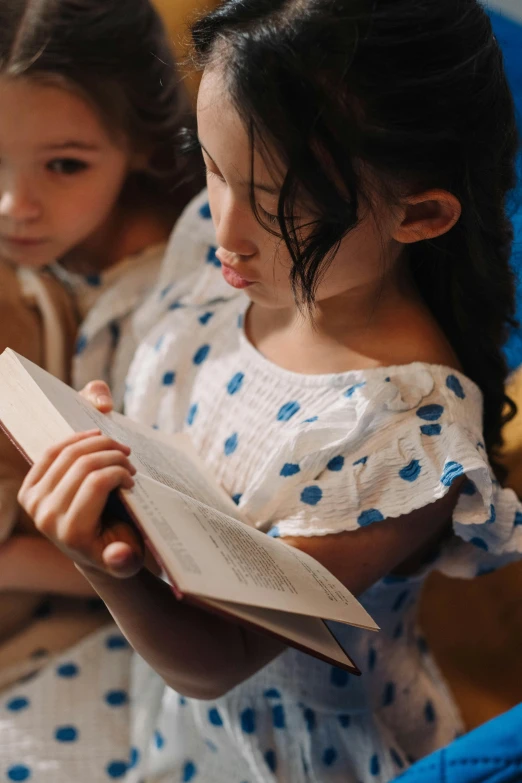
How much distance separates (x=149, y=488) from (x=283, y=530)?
0.15 metres

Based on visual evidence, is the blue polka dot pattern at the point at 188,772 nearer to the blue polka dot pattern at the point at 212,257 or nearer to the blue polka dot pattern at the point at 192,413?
the blue polka dot pattern at the point at 192,413

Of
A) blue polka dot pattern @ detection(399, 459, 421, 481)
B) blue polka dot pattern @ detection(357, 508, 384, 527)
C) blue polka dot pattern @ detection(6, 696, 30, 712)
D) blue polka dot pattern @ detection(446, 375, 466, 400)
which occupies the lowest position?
blue polka dot pattern @ detection(6, 696, 30, 712)

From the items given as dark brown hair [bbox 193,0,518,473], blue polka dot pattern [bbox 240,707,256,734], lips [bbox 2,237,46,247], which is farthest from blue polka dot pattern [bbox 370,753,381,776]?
lips [bbox 2,237,46,247]

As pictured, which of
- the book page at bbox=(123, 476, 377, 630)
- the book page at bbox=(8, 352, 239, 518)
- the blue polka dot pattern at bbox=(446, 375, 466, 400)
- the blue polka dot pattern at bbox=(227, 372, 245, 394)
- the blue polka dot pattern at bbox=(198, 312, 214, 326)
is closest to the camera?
the book page at bbox=(123, 476, 377, 630)

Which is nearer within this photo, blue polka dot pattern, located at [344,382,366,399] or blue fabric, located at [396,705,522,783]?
blue fabric, located at [396,705,522,783]

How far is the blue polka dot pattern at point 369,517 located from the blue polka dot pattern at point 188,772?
30cm

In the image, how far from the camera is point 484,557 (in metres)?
0.72

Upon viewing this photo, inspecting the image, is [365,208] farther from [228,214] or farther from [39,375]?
[39,375]

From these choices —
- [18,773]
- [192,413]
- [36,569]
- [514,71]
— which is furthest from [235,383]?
[514,71]

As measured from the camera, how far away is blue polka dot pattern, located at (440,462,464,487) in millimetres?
→ 578

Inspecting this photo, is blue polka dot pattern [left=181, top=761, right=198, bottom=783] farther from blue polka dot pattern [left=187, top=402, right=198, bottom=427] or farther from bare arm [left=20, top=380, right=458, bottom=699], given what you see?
blue polka dot pattern [left=187, top=402, right=198, bottom=427]

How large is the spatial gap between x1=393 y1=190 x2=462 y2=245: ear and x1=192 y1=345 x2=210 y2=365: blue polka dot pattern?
0.27 meters

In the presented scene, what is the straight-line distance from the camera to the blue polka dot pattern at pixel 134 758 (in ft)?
2.38

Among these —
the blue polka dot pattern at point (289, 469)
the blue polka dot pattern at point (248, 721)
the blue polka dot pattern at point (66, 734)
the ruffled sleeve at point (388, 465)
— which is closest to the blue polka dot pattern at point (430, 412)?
the ruffled sleeve at point (388, 465)
